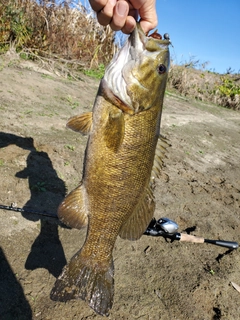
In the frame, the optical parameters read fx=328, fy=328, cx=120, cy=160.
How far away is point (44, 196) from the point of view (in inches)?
154

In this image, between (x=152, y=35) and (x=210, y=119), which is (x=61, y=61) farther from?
(x=152, y=35)

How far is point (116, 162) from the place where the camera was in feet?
6.77

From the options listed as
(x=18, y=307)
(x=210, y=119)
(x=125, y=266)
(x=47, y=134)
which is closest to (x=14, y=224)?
(x=18, y=307)

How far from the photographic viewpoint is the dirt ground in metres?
2.93

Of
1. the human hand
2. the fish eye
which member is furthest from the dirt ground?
the human hand

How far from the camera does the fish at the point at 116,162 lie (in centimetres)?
→ 204

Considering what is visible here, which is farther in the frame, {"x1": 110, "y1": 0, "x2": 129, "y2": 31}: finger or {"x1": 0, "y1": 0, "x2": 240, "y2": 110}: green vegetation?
{"x1": 0, "y1": 0, "x2": 240, "y2": 110}: green vegetation

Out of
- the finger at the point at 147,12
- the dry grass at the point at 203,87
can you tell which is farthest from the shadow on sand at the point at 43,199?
the dry grass at the point at 203,87

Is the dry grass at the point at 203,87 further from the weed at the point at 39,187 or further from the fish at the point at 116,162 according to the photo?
the fish at the point at 116,162

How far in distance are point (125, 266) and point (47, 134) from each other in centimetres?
271

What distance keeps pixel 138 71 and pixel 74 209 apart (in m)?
1.00

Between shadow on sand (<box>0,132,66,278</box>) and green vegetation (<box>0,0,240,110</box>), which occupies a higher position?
green vegetation (<box>0,0,240,110</box>)

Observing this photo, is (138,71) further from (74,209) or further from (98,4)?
(74,209)

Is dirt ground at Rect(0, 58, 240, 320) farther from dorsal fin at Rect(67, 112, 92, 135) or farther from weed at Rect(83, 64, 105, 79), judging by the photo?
weed at Rect(83, 64, 105, 79)
